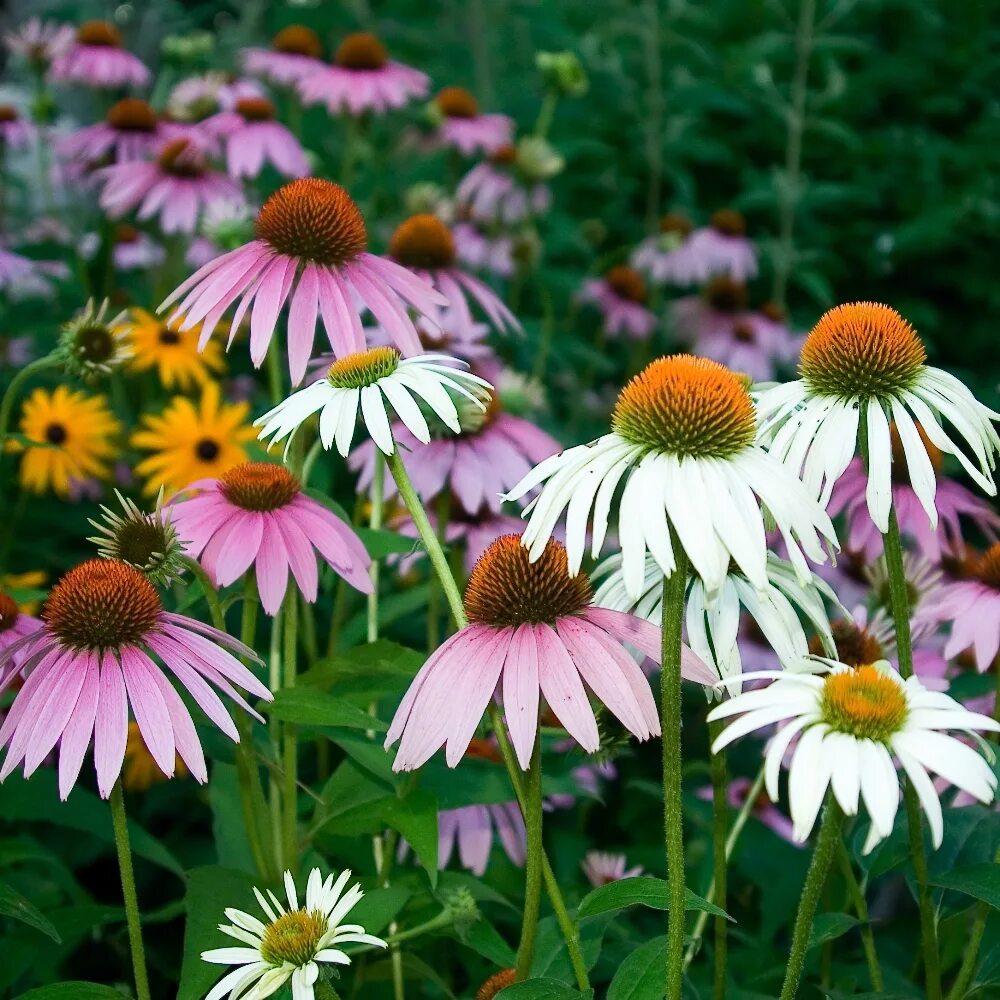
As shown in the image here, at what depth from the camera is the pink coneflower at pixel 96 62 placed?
290 cm

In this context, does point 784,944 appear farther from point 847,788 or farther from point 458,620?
point 847,788

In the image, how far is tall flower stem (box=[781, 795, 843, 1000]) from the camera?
832 millimetres

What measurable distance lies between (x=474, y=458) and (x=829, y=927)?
2.54 feet

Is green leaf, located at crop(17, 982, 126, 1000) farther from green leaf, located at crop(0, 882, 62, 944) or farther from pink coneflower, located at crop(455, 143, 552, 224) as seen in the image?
pink coneflower, located at crop(455, 143, 552, 224)

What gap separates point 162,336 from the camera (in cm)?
226

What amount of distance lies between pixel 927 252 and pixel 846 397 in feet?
9.03

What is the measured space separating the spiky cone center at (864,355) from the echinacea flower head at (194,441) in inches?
41.7

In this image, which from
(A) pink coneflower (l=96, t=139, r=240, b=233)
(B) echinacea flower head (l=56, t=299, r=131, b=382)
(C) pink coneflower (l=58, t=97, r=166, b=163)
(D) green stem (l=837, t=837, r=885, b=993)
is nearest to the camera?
(D) green stem (l=837, t=837, r=885, b=993)

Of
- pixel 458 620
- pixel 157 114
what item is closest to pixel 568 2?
pixel 157 114

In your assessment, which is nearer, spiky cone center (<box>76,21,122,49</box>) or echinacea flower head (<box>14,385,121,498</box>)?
echinacea flower head (<box>14,385,121,498</box>)

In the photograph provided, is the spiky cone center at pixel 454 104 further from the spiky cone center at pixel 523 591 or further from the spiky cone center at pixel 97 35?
the spiky cone center at pixel 523 591

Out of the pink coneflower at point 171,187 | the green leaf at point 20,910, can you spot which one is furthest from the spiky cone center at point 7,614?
the pink coneflower at point 171,187

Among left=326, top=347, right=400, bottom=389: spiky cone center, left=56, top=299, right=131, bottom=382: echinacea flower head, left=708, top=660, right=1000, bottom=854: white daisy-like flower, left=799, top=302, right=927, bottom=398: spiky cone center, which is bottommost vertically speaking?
left=56, top=299, right=131, bottom=382: echinacea flower head

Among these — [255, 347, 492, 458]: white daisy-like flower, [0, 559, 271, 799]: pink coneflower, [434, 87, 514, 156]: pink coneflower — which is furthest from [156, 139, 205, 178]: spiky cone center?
[0, 559, 271, 799]: pink coneflower
